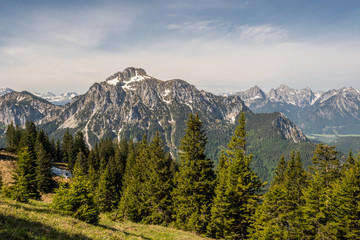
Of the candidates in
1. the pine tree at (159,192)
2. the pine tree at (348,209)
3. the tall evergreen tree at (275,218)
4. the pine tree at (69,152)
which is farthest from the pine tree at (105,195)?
the pine tree at (69,152)

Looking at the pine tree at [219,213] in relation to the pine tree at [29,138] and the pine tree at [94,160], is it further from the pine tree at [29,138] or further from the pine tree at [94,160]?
the pine tree at [29,138]

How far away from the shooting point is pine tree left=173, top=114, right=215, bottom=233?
30172 millimetres

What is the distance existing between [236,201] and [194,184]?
5995 millimetres

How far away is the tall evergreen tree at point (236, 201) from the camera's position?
27.2m

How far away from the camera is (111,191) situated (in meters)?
49.2

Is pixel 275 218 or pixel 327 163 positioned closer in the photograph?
pixel 275 218

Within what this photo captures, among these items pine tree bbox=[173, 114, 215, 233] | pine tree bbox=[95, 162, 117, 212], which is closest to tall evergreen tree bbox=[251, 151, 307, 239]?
pine tree bbox=[173, 114, 215, 233]

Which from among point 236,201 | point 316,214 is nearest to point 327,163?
point 316,214

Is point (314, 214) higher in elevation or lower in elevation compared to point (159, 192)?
higher

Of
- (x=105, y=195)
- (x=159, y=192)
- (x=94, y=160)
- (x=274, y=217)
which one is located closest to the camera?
(x=274, y=217)

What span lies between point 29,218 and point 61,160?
103 m

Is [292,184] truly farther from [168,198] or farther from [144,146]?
[144,146]

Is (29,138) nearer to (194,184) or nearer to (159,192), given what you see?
(159,192)

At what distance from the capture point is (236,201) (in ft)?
94.2
